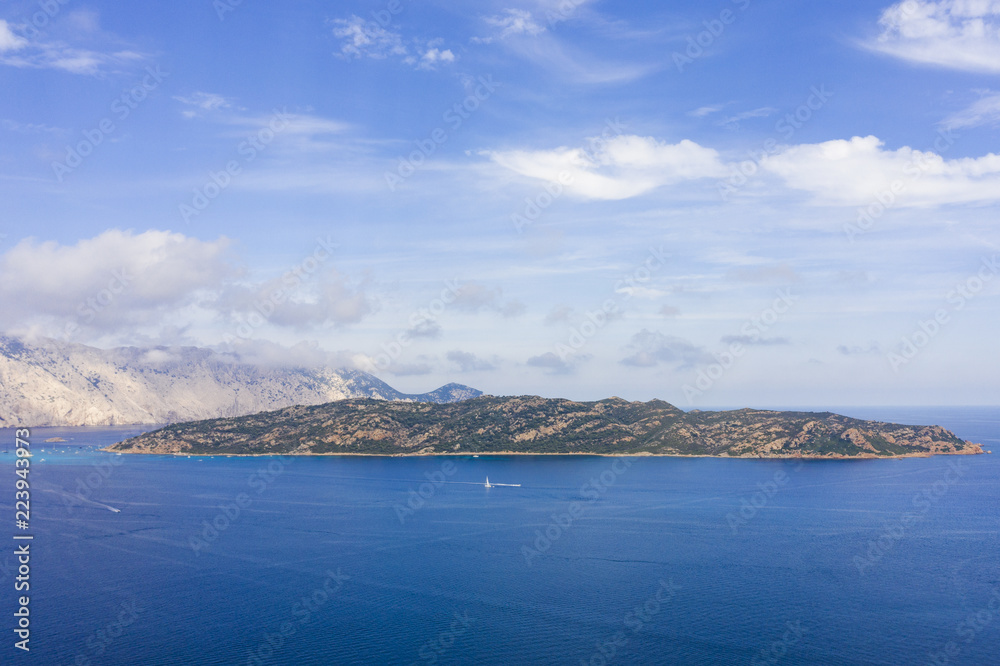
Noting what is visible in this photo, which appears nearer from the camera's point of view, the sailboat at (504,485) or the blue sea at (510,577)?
the blue sea at (510,577)

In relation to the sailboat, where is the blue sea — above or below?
below

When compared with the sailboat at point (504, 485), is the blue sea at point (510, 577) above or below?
below

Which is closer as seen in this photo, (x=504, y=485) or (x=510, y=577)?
(x=510, y=577)

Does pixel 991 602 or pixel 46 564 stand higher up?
pixel 46 564

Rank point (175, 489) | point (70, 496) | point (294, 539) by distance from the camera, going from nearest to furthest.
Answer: point (294, 539), point (70, 496), point (175, 489)

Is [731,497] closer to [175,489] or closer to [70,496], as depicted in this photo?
[175,489]

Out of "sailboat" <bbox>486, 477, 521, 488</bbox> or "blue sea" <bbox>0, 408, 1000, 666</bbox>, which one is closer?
"blue sea" <bbox>0, 408, 1000, 666</bbox>

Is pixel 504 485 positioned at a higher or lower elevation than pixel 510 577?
higher

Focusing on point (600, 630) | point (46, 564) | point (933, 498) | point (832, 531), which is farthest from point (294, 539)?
point (933, 498)
